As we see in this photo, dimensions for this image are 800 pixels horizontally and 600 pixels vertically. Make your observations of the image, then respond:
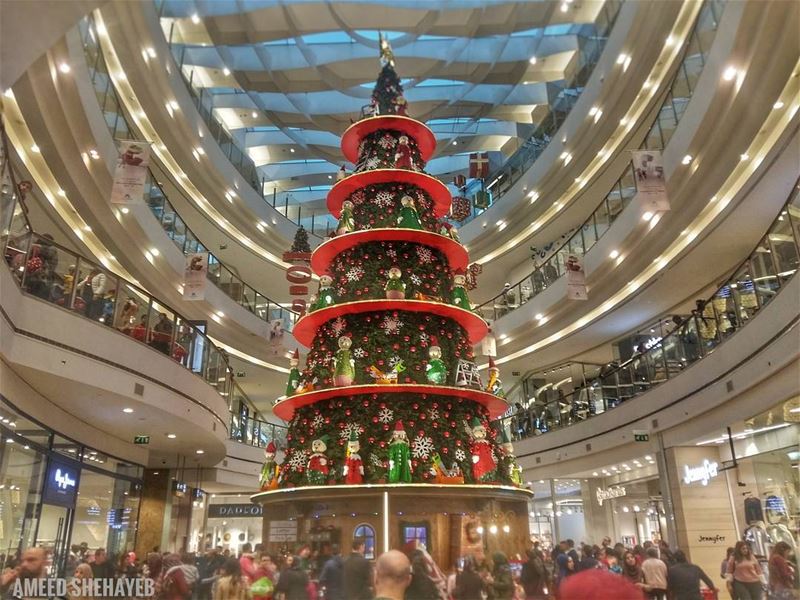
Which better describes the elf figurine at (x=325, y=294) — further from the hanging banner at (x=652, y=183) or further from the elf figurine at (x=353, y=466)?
the hanging banner at (x=652, y=183)

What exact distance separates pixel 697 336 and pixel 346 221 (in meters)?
7.16

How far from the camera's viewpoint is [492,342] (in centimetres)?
1562

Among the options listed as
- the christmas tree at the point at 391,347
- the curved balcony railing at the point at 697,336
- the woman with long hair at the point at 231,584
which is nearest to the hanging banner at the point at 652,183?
the curved balcony railing at the point at 697,336

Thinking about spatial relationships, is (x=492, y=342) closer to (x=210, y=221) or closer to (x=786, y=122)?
(x=786, y=122)

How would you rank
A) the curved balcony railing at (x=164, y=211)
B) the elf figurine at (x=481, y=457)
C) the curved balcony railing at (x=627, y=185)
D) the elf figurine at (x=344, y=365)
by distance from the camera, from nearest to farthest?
the elf figurine at (x=481, y=457), the elf figurine at (x=344, y=365), the curved balcony railing at (x=627, y=185), the curved balcony railing at (x=164, y=211)

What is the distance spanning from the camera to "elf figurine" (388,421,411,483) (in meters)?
5.28

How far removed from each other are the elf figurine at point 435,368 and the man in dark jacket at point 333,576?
194cm

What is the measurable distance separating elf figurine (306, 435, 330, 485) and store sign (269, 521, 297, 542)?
459 mm

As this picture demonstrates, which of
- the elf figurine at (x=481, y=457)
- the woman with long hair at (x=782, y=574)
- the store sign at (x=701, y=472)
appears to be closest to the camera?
the elf figurine at (x=481, y=457)

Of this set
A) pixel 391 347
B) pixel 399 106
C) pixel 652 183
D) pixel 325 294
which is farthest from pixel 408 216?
pixel 652 183

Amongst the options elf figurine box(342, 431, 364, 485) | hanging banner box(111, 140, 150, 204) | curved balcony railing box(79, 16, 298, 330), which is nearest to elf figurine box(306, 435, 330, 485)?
elf figurine box(342, 431, 364, 485)

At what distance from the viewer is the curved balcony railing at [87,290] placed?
611cm

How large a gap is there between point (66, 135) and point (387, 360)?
23.7 ft

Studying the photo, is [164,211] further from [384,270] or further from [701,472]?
[701,472]
